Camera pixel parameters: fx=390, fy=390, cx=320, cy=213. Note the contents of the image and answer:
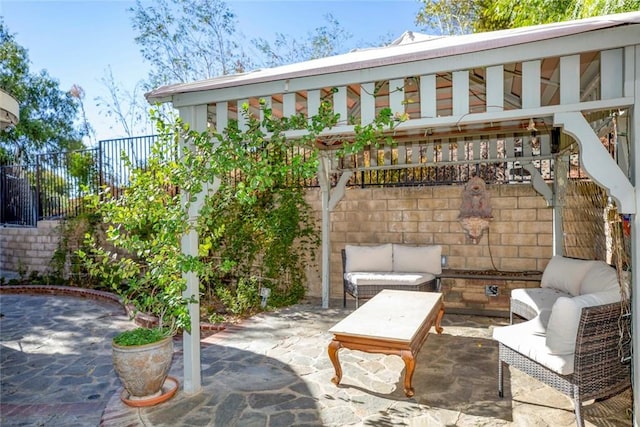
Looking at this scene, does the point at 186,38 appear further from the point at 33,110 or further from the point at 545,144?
the point at 545,144

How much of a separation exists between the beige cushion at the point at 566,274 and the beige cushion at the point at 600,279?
136 mm

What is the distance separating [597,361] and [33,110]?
19821mm

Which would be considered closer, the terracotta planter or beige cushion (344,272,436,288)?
the terracotta planter

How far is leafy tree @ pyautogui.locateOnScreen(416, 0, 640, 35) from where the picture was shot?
4641mm

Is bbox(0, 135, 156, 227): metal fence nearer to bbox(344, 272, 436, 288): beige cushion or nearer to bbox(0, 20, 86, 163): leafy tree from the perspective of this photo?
bbox(344, 272, 436, 288): beige cushion

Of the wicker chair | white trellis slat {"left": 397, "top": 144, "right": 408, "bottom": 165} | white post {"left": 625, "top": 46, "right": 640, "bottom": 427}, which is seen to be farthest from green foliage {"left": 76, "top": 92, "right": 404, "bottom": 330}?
white trellis slat {"left": 397, "top": 144, "right": 408, "bottom": 165}

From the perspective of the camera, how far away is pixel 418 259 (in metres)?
6.03

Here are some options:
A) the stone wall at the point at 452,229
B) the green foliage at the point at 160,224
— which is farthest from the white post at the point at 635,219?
the stone wall at the point at 452,229

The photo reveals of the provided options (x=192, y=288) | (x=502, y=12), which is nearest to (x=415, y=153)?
(x=502, y=12)

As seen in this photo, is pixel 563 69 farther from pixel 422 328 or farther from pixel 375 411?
pixel 375 411

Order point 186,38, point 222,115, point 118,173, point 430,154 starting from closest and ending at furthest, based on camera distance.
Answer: point 222,115, point 430,154, point 118,173, point 186,38

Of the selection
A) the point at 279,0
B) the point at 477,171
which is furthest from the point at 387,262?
the point at 279,0

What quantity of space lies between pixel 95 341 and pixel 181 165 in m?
3.25

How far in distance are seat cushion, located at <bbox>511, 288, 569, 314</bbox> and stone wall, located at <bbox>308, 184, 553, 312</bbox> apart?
53.8 inches
